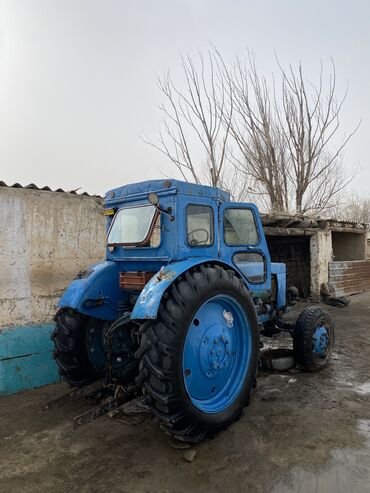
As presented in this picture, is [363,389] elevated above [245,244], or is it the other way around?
[245,244]

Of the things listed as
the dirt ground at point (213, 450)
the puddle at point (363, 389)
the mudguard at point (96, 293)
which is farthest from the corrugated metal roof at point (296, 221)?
the mudguard at point (96, 293)

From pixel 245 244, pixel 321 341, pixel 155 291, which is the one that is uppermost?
pixel 245 244

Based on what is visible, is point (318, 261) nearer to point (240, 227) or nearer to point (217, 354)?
point (240, 227)

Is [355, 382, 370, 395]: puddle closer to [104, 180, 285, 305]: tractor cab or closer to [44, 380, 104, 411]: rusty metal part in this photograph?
[104, 180, 285, 305]: tractor cab

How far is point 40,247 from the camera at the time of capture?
490 cm

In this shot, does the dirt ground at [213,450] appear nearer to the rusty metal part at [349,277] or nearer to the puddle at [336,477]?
the puddle at [336,477]

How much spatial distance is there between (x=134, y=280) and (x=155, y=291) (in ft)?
3.08

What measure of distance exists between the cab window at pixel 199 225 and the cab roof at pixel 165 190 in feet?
0.48

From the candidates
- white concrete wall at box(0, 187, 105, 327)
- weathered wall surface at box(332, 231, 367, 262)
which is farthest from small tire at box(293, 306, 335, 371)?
weathered wall surface at box(332, 231, 367, 262)

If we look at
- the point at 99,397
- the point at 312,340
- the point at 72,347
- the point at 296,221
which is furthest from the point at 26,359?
the point at 296,221

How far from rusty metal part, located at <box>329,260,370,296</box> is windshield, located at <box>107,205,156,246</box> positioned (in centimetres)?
835

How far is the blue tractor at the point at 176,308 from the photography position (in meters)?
2.97

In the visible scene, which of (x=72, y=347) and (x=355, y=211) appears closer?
(x=72, y=347)

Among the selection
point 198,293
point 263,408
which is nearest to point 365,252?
point 263,408
